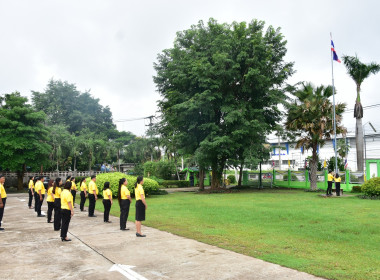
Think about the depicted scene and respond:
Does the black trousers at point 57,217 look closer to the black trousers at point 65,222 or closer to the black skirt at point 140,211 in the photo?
the black trousers at point 65,222

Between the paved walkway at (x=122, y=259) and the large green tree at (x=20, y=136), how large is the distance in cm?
2635

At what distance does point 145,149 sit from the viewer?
5222 cm

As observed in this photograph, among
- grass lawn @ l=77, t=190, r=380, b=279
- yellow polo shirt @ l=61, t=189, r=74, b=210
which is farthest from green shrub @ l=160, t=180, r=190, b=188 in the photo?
yellow polo shirt @ l=61, t=189, r=74, b=210

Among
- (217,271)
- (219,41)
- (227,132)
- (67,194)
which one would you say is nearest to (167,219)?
(67,194)

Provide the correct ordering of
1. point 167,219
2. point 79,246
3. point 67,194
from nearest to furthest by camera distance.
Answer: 1. point 79,246
2. point 67,194
3. point 167,219

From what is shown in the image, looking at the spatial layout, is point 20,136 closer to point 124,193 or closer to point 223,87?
point 223,87

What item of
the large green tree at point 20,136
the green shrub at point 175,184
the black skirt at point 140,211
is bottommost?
the green shrub at point 175,184

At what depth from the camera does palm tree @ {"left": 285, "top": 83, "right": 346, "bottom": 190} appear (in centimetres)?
2581

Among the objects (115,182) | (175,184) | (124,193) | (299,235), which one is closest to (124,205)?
(124,193)

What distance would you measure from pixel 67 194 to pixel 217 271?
4.84 m

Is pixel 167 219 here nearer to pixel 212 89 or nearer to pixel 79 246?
pixel 79 246

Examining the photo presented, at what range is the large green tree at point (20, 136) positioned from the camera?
32.7 meters

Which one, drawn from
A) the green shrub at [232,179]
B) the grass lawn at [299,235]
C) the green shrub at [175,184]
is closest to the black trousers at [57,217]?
the grass lawn at [299,235]

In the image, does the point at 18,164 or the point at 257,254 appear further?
the point at 18,164
